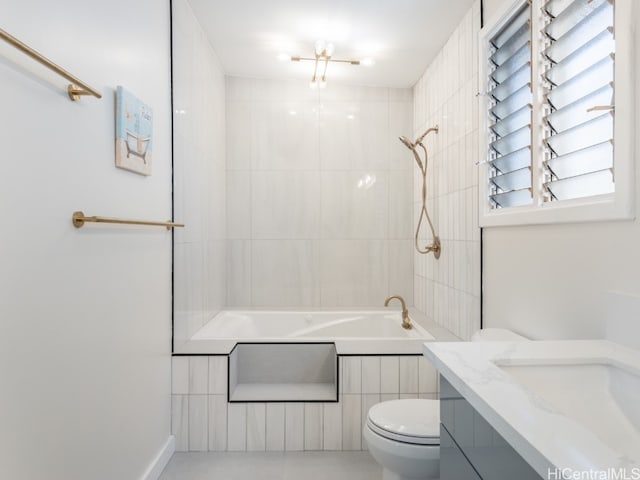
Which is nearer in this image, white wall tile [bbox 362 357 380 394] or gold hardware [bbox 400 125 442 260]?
white wall tile [bbox 362 357 380 394]

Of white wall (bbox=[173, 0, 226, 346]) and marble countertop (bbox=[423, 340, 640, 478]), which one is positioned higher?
white wall (bbox=[173, 0, 226, 346])

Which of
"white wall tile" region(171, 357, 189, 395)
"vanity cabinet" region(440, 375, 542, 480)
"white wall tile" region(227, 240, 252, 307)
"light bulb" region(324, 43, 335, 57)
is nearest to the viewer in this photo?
"vanity cabinet" region(440, 375, 542, 480)

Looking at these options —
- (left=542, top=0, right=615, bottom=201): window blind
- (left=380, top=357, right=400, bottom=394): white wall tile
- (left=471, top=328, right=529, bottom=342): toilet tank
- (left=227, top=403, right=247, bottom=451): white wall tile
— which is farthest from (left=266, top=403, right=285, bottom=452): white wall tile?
(left=542, top=0, right=615, bottom=201): window blind

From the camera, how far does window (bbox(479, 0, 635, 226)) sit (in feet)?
3.84

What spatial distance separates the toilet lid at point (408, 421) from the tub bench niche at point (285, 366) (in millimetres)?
722

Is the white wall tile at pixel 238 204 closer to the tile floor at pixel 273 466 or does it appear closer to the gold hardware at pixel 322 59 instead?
the gold hardware at pixel 322 59

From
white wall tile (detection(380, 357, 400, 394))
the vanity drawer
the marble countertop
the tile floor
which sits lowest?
the tile floor

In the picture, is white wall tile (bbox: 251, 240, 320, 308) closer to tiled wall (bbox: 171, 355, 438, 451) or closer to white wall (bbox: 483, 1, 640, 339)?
tiled wall (bbox: 171, 355, 438, 451)

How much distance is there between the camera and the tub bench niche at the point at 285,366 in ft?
7.80

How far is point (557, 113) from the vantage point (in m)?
1.47

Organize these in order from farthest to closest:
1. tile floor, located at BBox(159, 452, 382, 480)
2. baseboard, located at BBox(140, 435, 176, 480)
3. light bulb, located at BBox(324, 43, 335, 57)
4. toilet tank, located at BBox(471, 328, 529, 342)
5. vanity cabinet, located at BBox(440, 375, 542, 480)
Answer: light bulb, located at BBox(324, 43, 335, 57) → tile floor, located at BBox(159, 452, 382, 480) → baseboard, located at BBox(140, 435, 176, 480) → toilet tank, located at BBox(471, 328, 529, 342) → vanity cabinet, located at BBox(440, 375, 542, 480)

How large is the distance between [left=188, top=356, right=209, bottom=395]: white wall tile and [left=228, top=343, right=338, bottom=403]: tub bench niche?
252 mm

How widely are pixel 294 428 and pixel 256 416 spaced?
0.22m

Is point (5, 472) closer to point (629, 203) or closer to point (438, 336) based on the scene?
point (629, 203)
